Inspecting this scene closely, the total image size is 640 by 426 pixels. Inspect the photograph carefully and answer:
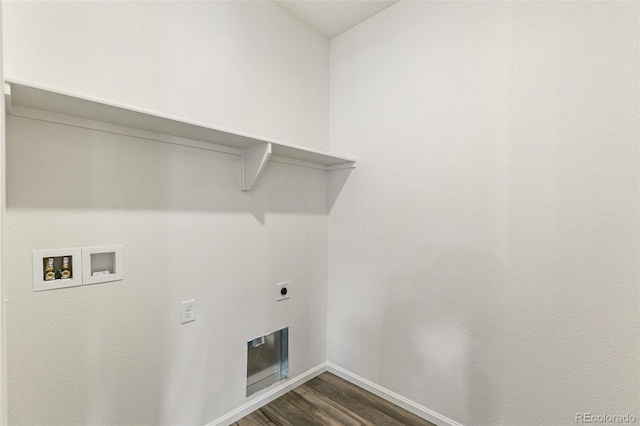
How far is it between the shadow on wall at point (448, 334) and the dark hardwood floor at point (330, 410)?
0.46ft

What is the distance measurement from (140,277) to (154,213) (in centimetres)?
31

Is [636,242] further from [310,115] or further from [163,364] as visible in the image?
[163,364]

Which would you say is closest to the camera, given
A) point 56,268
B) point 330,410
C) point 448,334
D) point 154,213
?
point 56,268

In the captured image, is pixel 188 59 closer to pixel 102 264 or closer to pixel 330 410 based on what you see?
pixel 102 264

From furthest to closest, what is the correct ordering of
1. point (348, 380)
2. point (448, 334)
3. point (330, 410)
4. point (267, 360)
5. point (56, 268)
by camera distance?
point (348, 380), point (267, 360), point (330, 410), point (448, 334), point (56, 268)

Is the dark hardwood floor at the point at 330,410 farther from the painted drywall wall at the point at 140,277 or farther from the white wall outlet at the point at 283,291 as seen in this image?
the white wall outlet at the point at 283,291

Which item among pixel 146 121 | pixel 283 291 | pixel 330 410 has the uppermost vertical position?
pixel 146 121

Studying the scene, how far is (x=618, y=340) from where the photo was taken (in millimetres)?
1274

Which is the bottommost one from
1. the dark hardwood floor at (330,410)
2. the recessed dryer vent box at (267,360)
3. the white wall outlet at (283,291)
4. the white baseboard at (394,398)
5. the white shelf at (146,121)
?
the dark hardwood floor at (330,410)

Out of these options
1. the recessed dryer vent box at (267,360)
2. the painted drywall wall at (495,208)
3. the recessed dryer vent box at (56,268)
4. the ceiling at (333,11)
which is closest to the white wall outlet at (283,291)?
the recessed dryer vent box at (267,360)

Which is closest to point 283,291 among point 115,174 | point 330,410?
point 330,410

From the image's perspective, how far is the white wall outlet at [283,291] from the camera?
204 centimetres

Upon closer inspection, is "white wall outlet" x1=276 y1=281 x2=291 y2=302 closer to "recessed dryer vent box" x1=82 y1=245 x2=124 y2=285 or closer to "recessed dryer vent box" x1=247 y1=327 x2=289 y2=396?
"recessed dryer vent box" x1=247 y1=327 x2=289 y2=396

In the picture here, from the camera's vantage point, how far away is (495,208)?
1587 mm
